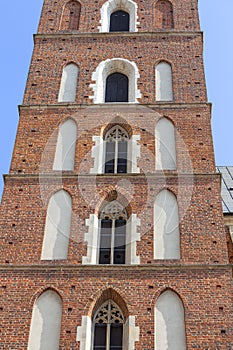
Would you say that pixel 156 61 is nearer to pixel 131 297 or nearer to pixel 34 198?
pixel 34 198

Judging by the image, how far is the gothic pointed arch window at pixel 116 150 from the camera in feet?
52.4

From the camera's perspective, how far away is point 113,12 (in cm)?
2120

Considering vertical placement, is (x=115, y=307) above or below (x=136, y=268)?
below

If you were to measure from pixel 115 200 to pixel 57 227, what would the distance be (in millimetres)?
1475

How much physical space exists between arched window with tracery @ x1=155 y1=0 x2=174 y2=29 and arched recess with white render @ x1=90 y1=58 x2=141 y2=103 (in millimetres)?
2319

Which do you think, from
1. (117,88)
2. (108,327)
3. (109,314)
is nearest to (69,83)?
(117,88)

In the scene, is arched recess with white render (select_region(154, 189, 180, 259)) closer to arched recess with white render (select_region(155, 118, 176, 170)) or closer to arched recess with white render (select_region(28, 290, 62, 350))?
arched recess with white render (select_region(155, 118, 176, 170))

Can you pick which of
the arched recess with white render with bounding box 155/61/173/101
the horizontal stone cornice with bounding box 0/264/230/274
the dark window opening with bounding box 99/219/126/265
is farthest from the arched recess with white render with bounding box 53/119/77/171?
the horizontal stone cornice with bounding box 0/264/230/274

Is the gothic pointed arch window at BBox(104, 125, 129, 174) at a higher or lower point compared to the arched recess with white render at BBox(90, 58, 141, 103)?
lower

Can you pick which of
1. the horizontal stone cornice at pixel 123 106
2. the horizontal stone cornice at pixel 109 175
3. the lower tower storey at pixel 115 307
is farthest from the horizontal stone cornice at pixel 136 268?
the horizontal stone cornice at pixel 123 106

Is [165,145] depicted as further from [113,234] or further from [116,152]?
[113,234]

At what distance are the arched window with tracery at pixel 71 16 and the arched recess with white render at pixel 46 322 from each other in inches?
382

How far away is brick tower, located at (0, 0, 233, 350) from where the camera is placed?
42.2ft

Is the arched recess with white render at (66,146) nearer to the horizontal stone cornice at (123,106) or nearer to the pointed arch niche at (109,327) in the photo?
the horizontal stone cornice at (123,106)
